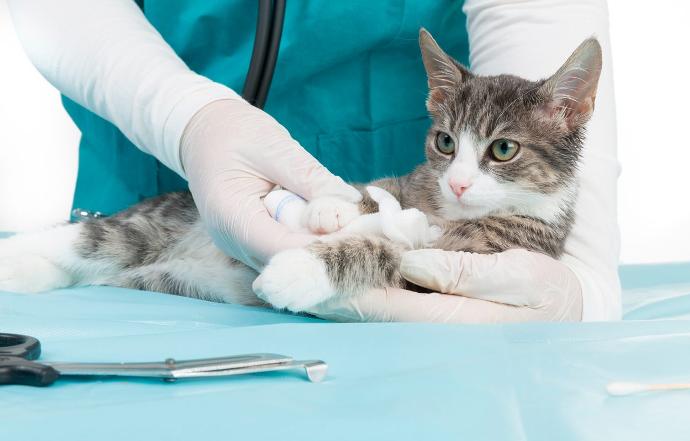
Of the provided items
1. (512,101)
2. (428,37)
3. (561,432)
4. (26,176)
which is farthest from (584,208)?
(26,176)

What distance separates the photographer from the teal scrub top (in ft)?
6.57

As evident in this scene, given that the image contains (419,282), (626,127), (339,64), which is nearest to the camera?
(419,282)

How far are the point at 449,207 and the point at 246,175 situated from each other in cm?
44

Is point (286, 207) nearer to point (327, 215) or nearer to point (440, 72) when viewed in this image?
point (327, 215)

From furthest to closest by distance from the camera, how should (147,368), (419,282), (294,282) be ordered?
1. (419,282)
2. (294,282)
3. (147,368)

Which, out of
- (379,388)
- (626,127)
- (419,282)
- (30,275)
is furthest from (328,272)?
(626,127)

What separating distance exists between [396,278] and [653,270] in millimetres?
1239

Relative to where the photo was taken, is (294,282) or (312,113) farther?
(312,113)

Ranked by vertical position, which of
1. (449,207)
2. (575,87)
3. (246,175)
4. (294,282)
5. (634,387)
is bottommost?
(634,387)

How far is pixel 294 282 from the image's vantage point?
130 cm

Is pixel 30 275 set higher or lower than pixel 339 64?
lower

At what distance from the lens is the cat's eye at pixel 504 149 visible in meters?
1.55

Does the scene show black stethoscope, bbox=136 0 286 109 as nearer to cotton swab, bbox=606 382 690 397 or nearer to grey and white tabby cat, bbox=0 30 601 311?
grey and white tabby cat, bbox=0 30 601 311

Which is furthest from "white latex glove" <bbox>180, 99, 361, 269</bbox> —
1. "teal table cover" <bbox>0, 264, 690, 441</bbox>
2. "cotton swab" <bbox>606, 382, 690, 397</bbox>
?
"cotton swab" <bbox>606, 382, 690, 397</bbox>
